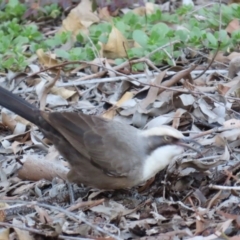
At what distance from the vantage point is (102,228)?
4.55 m

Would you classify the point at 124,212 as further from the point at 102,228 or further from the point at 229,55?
the point at 229,55

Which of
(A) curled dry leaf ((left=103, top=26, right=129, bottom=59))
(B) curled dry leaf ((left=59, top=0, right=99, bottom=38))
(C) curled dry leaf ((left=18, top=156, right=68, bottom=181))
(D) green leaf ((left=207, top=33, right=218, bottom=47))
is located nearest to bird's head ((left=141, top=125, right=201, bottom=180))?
(C) curled dry leaf ((left=18, top=156, right=68, bottom=181))

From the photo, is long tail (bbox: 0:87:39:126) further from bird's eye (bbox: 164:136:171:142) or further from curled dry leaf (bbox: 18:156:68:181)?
bird's eye (bbox: 164:136:171:142)

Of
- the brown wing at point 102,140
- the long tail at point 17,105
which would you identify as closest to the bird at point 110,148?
the brown wing at point 102,140

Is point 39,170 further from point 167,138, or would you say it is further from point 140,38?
point 140,38

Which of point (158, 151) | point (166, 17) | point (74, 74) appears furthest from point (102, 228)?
point (166, 17)

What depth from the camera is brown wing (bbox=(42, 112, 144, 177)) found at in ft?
16.1

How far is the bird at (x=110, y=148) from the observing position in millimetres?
4875

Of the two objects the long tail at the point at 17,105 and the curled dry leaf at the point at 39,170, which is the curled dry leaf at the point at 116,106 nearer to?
the curled dry leaf at the point at 39,170

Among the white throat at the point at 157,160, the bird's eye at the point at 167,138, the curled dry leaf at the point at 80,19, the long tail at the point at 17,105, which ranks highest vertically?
the long tail at the point at 17,105

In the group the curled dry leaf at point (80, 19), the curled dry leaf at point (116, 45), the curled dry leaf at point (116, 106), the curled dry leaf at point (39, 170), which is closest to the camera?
the curled dry leaf at point (39, 170)

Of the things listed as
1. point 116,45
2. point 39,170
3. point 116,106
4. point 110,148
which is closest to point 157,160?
point 110,148

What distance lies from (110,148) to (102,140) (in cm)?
8

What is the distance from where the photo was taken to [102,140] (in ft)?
16.4
